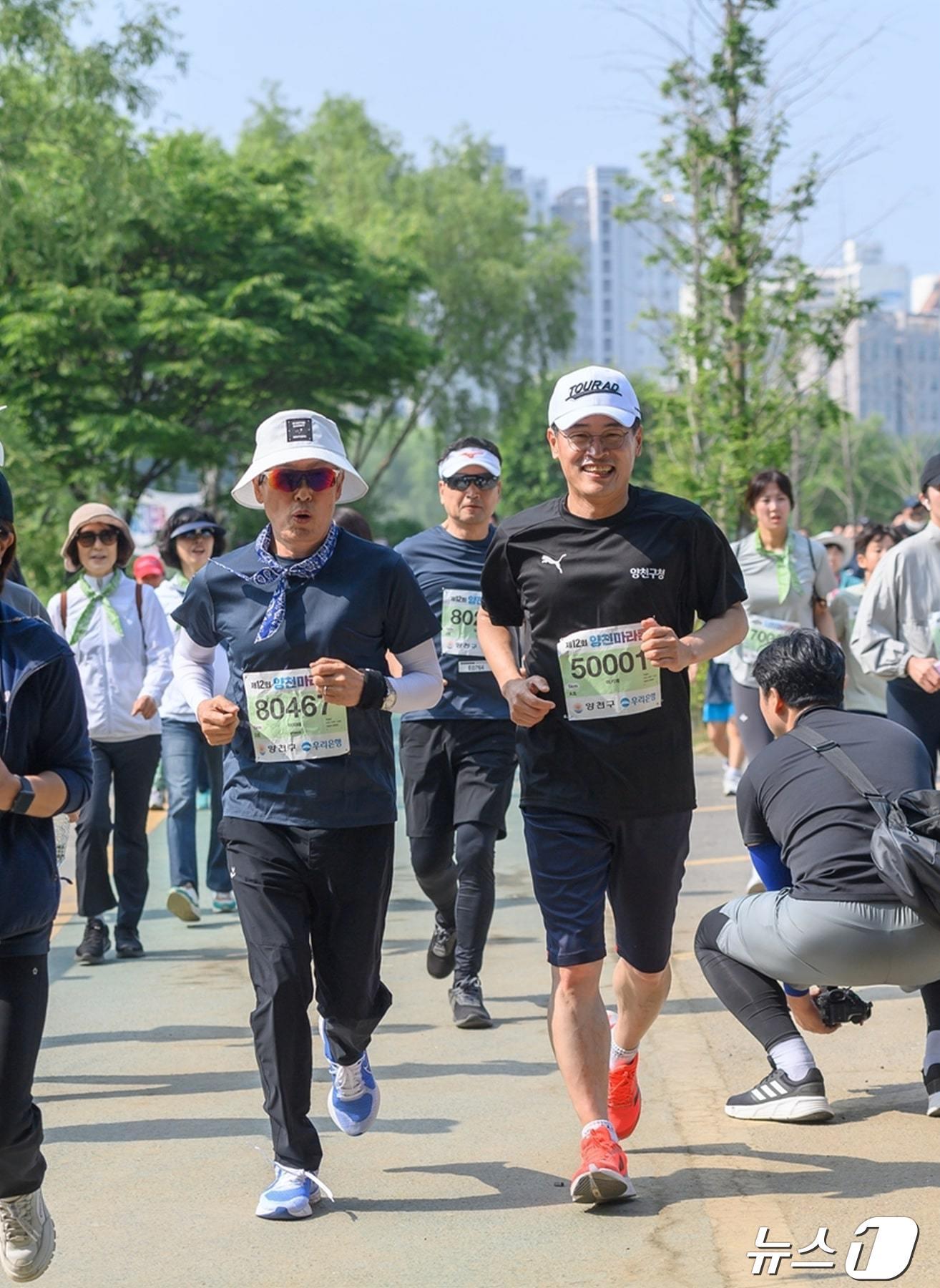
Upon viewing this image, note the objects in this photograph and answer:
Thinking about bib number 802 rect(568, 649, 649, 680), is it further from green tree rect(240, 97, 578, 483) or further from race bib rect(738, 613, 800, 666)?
green tree rect(240, 97, 578, 483)

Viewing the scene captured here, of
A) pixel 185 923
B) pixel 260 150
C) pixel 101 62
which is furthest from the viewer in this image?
pixel 260 150

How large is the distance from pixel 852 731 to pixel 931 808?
1.75 ft

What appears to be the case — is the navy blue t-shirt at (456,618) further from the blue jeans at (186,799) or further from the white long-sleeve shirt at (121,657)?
the blue jeans at (186,799)

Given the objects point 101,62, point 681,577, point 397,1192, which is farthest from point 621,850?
point 101,62

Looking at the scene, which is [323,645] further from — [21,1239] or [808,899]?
[21,1239]

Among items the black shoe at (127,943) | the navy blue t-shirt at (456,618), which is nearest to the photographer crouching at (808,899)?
the navy blue t-shirt at (456,618)

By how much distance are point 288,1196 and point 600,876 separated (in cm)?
116

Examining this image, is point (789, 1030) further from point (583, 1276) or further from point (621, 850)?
point (583, 1276)

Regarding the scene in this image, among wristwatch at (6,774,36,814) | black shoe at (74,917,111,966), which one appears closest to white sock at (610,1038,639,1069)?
wristwatch at (6,774,36,814)

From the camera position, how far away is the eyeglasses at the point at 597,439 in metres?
5.12

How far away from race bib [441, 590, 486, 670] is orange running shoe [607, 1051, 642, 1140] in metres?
2.36

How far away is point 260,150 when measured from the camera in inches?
2295

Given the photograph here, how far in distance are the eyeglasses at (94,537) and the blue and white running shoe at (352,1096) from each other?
13.3 ft

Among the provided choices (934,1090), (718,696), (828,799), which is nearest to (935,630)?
(828,799)
